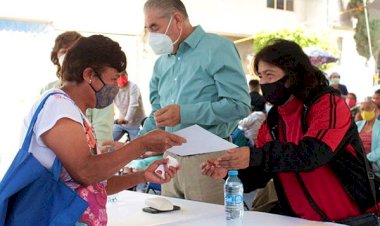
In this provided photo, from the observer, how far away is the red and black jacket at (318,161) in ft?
6.14

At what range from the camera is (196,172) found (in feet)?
7.77

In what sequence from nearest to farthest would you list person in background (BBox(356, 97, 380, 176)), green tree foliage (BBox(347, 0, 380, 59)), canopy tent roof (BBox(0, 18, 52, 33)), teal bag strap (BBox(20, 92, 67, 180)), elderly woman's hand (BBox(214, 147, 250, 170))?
1. teal bag strap (BBox(20, 92, 67, 180))
2. elderly woman's hand (BBox(214, 147, 250, 170))
3. person in background (BBox(356, 97, 380, 176))
4. canopy tent roof (BBox(0, 18, 52, 33))
5. green tree foliage (BBox(347, 0, 380, 59))

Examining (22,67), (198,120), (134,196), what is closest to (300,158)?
(198,120)

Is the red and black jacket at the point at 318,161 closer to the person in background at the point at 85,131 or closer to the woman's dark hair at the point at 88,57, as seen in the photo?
the person in background at the point at 85,131

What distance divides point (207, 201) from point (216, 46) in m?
0.74

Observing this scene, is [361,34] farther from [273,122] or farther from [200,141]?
[200,141]

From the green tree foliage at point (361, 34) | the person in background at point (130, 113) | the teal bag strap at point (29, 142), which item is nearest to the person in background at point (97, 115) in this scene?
the teal bag strap at point (29, 142)

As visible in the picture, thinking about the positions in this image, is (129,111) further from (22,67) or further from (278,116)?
(22,67)

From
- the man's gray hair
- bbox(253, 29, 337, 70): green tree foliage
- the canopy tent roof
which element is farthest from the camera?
bbox(253, 29, 337, 70): green tree foliage

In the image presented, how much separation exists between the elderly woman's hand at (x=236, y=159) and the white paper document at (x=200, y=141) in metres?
0.06

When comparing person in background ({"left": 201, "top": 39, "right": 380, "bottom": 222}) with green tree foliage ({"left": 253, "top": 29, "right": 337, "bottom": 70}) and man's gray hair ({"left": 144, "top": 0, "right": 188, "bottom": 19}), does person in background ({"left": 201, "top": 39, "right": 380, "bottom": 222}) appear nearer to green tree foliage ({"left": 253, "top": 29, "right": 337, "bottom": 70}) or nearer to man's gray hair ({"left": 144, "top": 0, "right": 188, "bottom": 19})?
man's gray hair ({"left": 144, "top": 0, "right": 188, "bottom": 19})

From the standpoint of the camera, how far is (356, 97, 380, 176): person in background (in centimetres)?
447

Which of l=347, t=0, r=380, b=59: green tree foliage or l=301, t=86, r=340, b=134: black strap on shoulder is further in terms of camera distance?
l=347, t=0, r=380, b=59: green tree foliage

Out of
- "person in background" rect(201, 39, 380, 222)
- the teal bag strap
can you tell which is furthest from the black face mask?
the teal bag strap
